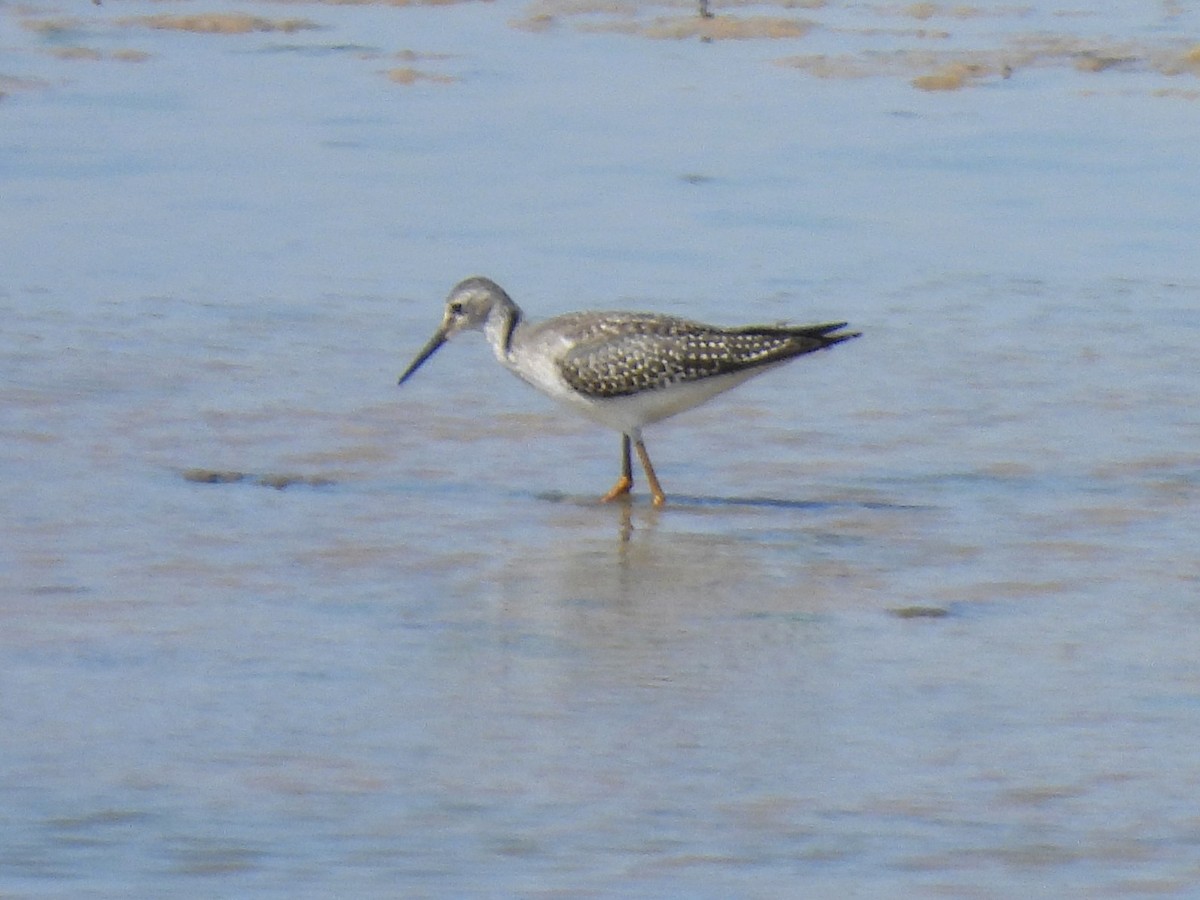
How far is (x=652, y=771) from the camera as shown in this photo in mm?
6363

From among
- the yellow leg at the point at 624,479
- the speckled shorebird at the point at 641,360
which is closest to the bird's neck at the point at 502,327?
the speckled shorebird at the point at 641,360

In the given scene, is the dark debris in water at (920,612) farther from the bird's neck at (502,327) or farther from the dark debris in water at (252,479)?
the bird's neck at (502,327)

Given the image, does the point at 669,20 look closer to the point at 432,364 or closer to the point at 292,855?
the point at 432,364

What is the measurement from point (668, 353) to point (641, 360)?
12cm

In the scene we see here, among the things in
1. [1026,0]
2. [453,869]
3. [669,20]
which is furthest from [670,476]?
[1026,0]

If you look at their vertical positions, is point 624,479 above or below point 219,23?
below

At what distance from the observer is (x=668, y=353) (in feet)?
32.5

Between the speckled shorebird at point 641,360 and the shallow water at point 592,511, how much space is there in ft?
0.95

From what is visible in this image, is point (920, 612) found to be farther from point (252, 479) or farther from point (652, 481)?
point (252, 479)

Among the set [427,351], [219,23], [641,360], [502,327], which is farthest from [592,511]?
[219,23]

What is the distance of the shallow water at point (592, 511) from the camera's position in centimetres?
603

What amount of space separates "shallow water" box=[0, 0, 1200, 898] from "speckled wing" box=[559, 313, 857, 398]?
1.35 ft

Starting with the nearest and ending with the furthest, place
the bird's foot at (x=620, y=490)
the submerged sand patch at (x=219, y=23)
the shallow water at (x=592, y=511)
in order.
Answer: the shallow water at (x=592, y=511) → the bird's foot at (x=620, y=490) → the submerged sand patch at (x=219, y=23)

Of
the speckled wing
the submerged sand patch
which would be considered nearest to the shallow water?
the speckled wing
